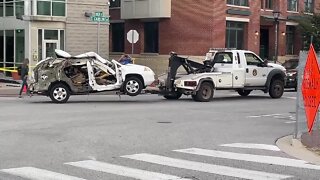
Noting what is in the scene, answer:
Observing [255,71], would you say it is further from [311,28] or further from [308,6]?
[308,6]

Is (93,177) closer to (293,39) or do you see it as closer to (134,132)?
(134,132)

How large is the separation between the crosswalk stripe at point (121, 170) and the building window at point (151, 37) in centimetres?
3345

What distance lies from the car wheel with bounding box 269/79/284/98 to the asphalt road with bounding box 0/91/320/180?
12.9 feet

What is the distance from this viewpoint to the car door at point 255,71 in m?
22.2

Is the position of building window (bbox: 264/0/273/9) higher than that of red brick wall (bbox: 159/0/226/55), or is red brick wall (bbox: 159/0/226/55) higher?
building window (bbox: 264/0/273/9)

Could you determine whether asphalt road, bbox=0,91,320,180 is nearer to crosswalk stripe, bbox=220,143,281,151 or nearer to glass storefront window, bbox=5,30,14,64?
crosswalk stripe, bbox=220,143,281,151

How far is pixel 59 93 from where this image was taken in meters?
19.9

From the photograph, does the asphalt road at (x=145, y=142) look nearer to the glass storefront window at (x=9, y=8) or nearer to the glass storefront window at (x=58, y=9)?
the glass storefront window at (x=58, y=9)

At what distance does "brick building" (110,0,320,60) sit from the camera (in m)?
38.7

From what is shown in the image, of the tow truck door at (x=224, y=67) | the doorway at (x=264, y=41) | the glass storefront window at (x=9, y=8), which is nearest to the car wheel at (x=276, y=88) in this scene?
the tow truck door at (x=224, y=67)

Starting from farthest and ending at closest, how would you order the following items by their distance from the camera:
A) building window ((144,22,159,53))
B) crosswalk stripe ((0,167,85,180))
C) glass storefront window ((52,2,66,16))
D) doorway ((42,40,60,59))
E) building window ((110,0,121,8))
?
building window ((110,0,121,8))
building window ((144,22,159,53))
glass storefront window ((52,2,66,16))
doorway ((42,40,60,59))
crosswalk stripe ((0,167,85,180))

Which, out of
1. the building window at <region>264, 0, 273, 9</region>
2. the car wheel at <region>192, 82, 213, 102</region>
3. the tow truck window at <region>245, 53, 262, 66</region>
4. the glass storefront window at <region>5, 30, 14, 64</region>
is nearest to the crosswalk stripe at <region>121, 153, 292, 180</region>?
the car wheel at <region>192, 82, 213, 102</region>

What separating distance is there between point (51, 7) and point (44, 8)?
1.73 ft

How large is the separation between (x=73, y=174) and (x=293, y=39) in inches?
1616
